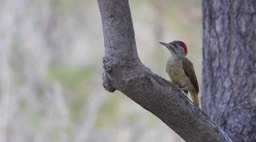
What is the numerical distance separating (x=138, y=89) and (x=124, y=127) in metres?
7.34

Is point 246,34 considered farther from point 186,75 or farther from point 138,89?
point 138,89

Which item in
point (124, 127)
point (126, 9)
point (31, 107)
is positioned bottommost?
point (124, 127)

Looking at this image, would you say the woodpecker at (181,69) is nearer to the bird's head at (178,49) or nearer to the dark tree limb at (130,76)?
the bird's head at (178,49)

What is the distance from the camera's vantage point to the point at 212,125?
3.13 m

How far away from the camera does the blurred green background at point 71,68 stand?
7.82m

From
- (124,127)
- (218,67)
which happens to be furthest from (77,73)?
(218,67)

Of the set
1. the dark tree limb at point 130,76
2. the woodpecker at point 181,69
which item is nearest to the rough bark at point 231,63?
the woodpecker at point 181,69

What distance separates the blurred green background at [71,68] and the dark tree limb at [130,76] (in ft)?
13.2

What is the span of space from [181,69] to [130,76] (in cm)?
97

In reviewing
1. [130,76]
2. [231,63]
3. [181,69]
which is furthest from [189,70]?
[130,76]

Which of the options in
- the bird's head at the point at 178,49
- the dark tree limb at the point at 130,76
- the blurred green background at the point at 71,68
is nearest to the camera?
the dark tree limb at the point at 130,76

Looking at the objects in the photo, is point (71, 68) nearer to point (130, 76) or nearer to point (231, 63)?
point (231, 63)

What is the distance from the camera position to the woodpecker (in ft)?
12.2

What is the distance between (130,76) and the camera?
2.80 m
